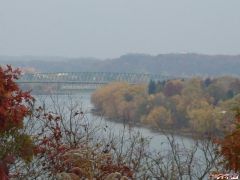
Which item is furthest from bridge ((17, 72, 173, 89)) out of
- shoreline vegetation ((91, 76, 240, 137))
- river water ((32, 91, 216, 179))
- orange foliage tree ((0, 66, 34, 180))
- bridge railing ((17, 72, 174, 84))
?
orange foliage tree ((0, 66, 34, 180))

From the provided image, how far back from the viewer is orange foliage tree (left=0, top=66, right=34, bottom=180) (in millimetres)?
2027

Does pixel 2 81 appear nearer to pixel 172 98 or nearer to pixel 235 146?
pixel 235 146

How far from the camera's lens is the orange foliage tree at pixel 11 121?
203 centimetres

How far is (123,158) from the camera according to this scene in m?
3.42

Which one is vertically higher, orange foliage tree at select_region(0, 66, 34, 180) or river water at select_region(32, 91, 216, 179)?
orange foliage tree at select_region(0, 66, 34, 180)

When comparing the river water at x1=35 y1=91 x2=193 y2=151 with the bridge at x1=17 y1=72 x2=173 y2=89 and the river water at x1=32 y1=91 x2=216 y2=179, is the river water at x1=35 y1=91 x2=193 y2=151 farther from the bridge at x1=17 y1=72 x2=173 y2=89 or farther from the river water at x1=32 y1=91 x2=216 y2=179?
the bridge at x1=17 y1=72 x2=173 y2=89

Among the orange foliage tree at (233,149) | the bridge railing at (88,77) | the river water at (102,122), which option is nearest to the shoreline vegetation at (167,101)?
the bridge railing at (88,77)

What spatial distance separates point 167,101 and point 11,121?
16431mm

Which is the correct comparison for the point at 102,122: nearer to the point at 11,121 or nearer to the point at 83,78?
the point at 11,121

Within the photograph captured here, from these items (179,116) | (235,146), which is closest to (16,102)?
(235,146)

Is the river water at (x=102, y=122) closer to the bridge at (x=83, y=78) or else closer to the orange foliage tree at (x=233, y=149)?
the orange foliage tree at (x=233, y=149)

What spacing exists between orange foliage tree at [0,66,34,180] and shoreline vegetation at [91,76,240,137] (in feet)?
38.3

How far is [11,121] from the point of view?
6.79 ft

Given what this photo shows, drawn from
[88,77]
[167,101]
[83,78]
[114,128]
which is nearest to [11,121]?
[114,128]
